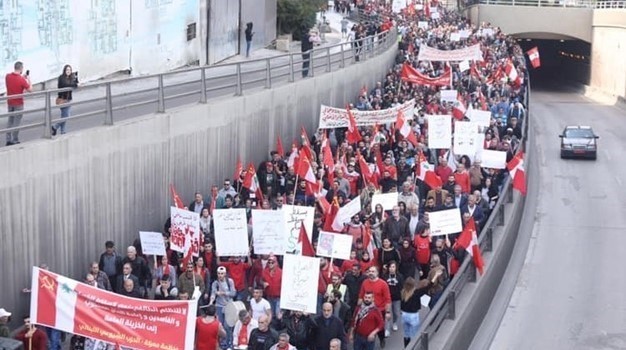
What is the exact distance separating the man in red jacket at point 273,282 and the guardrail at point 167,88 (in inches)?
151

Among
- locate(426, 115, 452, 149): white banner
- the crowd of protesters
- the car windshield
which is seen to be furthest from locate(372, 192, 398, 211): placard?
the car windshield

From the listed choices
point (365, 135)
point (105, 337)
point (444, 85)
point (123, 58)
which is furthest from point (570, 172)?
point (105, 337)

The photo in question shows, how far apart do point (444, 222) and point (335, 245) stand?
2.40m

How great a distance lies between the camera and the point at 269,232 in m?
16.2

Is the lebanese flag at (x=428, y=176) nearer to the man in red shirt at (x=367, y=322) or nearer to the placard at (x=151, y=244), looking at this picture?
the placard at (x=151, y=244)

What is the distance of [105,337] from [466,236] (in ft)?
23.0

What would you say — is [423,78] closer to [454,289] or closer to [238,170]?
[238,170]

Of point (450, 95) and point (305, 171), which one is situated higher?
point (450, 95)

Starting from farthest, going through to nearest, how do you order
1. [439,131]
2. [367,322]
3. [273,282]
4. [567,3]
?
[567,3]
[439,131]
[273,282]
[367,322]

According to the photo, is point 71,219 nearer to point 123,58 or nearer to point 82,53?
point 82,53

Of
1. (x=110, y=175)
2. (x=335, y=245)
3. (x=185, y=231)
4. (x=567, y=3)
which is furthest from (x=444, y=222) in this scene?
(x=567, y=3)

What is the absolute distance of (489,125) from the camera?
92.4 ft

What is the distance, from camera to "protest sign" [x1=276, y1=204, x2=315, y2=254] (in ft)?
55.3

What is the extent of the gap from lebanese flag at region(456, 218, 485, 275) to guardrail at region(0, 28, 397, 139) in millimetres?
5532
